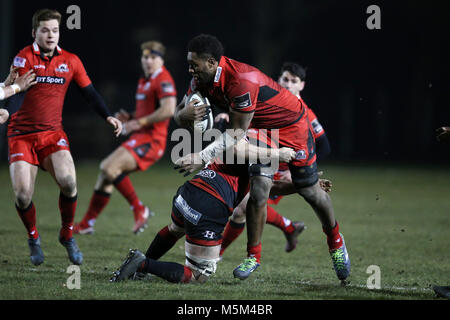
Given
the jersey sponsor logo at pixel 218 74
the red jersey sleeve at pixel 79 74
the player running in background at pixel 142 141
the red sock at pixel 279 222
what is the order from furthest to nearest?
the player running in background at pixel 142 141, the red sock at pixel 279 222, the red jersey sleeve at pixel 79 74, the jersey sponsor logo at pixel 218 74

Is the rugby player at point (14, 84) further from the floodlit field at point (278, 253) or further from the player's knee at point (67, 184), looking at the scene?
the floodlit field at point (278, 253)

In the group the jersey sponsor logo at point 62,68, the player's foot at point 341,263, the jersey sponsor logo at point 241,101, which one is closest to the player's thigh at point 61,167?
the jersey sponsor logo at point 62,68

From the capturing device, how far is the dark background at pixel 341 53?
81.0ft

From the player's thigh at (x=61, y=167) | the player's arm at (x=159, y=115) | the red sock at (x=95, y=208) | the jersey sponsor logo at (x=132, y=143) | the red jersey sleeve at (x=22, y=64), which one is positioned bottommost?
the red sock at (x=95, y=208)

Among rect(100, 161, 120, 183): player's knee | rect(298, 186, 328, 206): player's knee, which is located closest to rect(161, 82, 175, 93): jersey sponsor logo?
rect(100, 161, 120, 183): player's knee

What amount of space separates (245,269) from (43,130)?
238cm

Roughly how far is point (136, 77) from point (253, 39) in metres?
5.36

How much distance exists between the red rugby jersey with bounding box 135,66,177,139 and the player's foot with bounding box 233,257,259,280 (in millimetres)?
3964

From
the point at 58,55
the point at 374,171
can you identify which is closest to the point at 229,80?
the point at 58,55

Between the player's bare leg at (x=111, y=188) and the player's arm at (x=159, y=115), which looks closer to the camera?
the player's bare leg at (x=111, y=188)

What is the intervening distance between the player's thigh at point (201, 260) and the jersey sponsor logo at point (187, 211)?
0.19m

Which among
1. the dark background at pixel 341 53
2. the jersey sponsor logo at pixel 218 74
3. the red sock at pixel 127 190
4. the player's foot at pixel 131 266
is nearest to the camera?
the player's foot at pixel 131 266

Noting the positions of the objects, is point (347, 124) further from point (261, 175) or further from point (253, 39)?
point (261, 175)

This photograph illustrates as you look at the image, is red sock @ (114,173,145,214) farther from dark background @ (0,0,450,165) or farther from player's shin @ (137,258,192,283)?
dark background @ (0,0,450,165)
